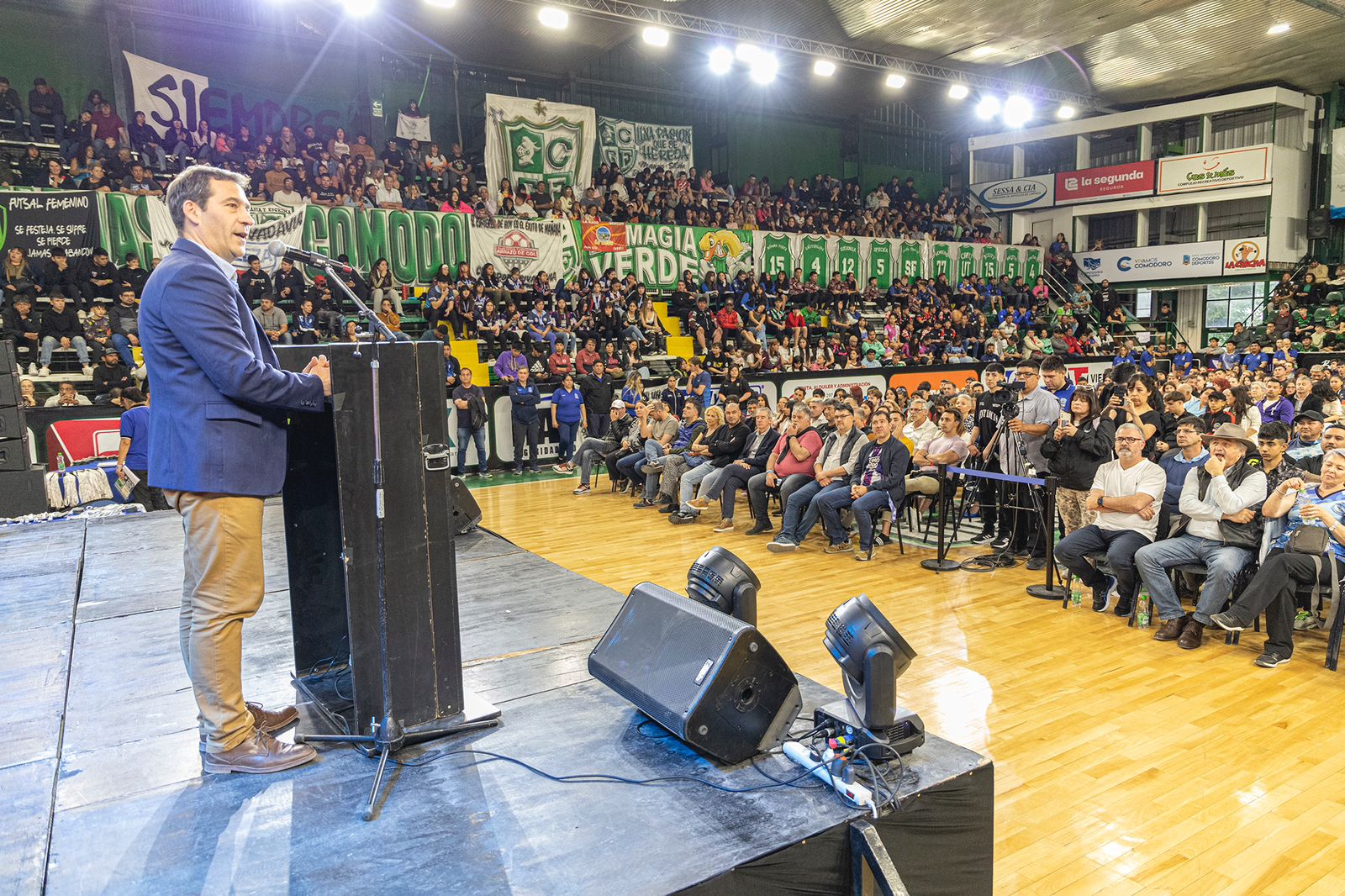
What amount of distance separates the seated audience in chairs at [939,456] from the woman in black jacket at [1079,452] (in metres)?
1.04

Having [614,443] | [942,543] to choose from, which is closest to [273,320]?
[614,443]

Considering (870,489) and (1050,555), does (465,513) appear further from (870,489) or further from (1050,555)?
(1050,555)

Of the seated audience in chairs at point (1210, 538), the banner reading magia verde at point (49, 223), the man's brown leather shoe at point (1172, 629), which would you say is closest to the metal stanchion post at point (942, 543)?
the seated audience in chairs at point (1210, 538)

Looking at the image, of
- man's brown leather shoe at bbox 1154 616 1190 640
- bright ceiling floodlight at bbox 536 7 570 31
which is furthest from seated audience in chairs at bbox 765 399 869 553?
bright ceiling floodlight at bbox 536 7 570 31

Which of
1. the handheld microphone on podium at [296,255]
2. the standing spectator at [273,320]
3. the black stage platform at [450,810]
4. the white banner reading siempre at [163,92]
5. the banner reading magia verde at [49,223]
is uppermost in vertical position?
the white banner reading siempre at [163,92]

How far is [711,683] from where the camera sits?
2514 mm

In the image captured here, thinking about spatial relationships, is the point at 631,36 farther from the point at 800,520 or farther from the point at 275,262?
the point at 275,262

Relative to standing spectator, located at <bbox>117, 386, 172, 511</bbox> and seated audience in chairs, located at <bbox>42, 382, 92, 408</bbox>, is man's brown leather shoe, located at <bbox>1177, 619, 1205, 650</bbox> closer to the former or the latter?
standing spectator, located at <bbox>117, 386, 172, 511</bbox>

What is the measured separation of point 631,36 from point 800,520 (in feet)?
43.0

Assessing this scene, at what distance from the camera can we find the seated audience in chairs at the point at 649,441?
31.7ft

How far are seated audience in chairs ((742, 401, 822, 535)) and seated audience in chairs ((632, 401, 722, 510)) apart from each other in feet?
4.00

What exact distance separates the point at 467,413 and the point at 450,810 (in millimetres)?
9619

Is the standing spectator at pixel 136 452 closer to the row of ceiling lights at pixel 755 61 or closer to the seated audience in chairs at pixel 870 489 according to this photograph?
the seated audience in chairs at pixel 870 489

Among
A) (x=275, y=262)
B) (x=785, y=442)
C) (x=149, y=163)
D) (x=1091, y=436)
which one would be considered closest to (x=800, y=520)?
(x=785, y=442)
